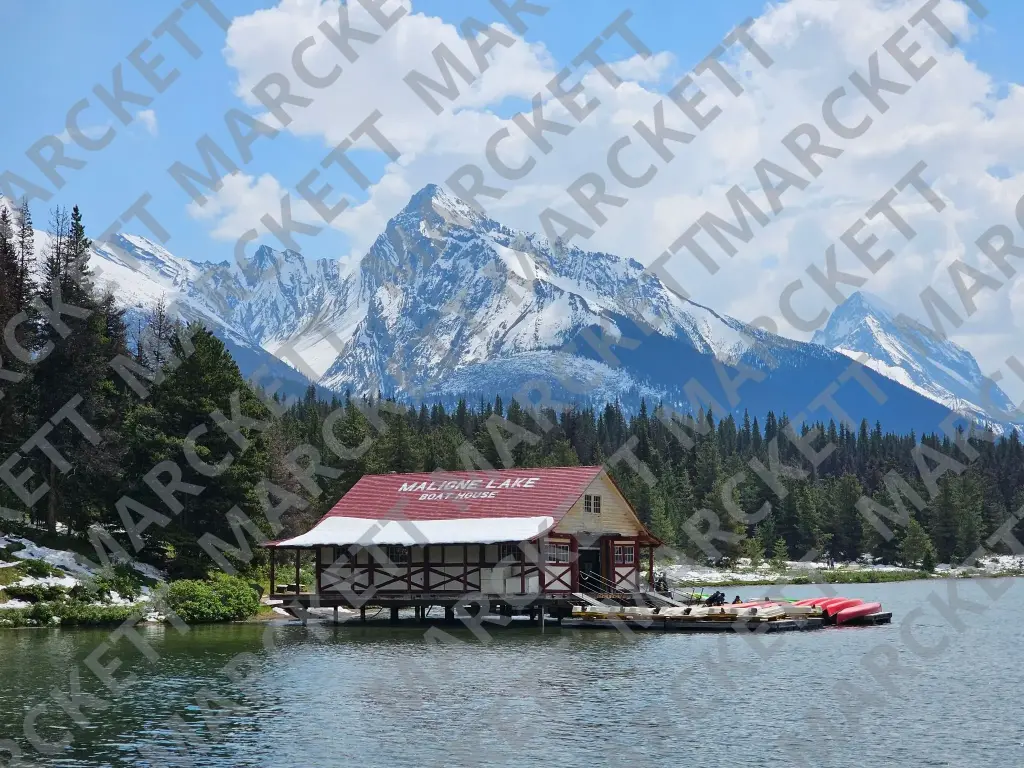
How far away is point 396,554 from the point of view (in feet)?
195

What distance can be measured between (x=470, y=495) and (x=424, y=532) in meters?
4.39

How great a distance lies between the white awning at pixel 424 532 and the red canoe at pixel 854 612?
15135 mm

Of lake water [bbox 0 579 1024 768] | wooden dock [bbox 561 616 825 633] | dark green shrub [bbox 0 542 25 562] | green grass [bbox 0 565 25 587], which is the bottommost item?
lake water [bbox 0 579 1024 768]

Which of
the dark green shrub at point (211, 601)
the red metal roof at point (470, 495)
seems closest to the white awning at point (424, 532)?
the red metal roof at point (470, 495)

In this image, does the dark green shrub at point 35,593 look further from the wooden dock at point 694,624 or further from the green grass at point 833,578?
the green grass at point 833,578

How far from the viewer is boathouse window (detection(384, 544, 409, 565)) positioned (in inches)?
2334

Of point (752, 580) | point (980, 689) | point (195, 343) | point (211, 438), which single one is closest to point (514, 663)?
point (980, 689)

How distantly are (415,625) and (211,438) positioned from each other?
15.5 metres

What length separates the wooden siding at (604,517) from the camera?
59.1m

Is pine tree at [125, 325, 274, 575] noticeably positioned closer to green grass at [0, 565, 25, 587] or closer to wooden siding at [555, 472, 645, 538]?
green grass at [0, 565, 25, 587]

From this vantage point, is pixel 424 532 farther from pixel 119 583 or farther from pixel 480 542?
pixel 119 583

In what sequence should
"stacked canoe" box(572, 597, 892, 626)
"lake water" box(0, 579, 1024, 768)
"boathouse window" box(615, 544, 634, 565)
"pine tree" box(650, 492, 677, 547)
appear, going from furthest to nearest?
1. "pine tree" box(650, 492, 677, 547)
2. "boathouse window" box(615, 544, 634, 565)
3. "stacked canoe" box(572, 597, 892, 626)
4. "lake water" box(0, 579, 1024, 768)

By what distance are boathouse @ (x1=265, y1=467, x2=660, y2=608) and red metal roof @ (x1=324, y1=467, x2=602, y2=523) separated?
0.21ft

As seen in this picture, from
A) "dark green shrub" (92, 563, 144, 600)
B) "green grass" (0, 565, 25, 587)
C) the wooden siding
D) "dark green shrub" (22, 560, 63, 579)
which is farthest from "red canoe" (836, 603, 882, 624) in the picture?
"green grass" (0, 565, 25, 587)
